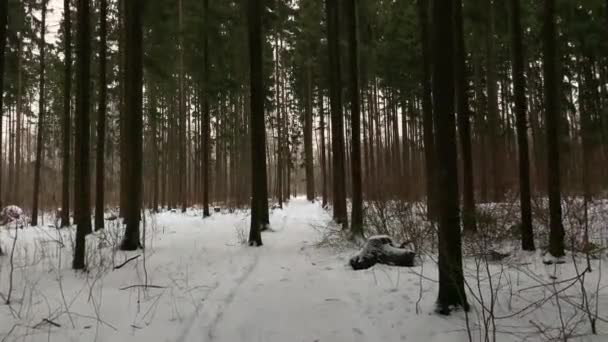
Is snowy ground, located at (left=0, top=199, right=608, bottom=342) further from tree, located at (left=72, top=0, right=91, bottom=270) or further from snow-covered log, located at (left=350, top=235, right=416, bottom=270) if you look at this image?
tree, located at (left=72, top=0, right=91, bottom=270)

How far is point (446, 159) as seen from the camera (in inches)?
151

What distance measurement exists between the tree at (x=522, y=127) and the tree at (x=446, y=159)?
342cm

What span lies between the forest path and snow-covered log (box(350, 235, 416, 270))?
0.27 metres

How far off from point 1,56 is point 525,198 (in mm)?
9755

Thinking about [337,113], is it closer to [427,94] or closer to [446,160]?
[427,94]

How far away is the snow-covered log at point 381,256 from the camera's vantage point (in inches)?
233

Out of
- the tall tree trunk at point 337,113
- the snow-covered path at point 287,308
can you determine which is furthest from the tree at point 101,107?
the snow-covered path at point 287,308

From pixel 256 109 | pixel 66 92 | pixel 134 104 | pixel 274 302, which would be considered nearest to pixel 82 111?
pixel 134 104

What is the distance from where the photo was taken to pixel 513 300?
13.6ft

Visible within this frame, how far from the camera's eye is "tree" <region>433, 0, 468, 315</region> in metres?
3.79

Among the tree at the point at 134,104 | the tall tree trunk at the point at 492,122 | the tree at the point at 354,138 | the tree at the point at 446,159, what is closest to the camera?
the tree at the point at 446,159

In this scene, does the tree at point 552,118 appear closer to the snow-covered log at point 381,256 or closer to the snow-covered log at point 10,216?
the snow-covered log at point 381,256

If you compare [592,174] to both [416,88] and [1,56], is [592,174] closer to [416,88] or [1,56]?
[416,88]

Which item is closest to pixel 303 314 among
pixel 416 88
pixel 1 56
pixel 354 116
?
pixel 354 116
